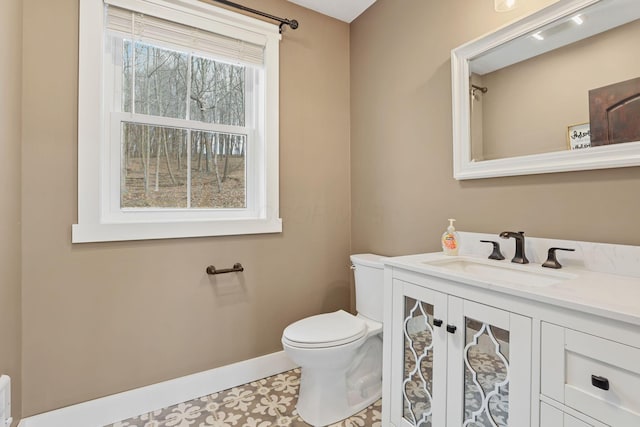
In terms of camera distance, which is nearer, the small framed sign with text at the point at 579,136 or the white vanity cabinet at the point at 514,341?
the white vanity cabinet at the point at 514,341

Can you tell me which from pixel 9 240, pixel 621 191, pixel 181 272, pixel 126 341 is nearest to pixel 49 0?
pixel 9 240

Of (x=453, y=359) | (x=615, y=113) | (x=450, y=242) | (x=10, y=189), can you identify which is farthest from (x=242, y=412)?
(x=615, y=113)

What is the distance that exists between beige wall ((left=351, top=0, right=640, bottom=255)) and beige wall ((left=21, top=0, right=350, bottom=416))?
0.21 metres

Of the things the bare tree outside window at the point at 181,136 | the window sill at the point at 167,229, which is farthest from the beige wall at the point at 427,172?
the bare tree outside window at the point at 181,136

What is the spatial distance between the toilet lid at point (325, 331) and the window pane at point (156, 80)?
1.41 metres

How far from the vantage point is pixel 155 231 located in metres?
1.72

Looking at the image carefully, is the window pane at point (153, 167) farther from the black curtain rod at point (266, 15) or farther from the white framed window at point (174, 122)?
the black curtain rod at point (266, 15)

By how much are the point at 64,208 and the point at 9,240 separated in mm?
257

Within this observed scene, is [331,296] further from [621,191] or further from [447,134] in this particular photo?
[621,191]

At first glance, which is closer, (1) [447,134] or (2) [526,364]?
(2) [526,364]

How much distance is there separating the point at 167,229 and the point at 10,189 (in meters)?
0.65

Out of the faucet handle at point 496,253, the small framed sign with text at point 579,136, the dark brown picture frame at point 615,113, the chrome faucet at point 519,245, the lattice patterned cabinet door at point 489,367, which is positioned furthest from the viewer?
the faucet handle at point 496,253

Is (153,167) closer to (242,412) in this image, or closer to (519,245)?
(242,412)

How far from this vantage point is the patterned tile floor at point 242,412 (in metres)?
1.61
